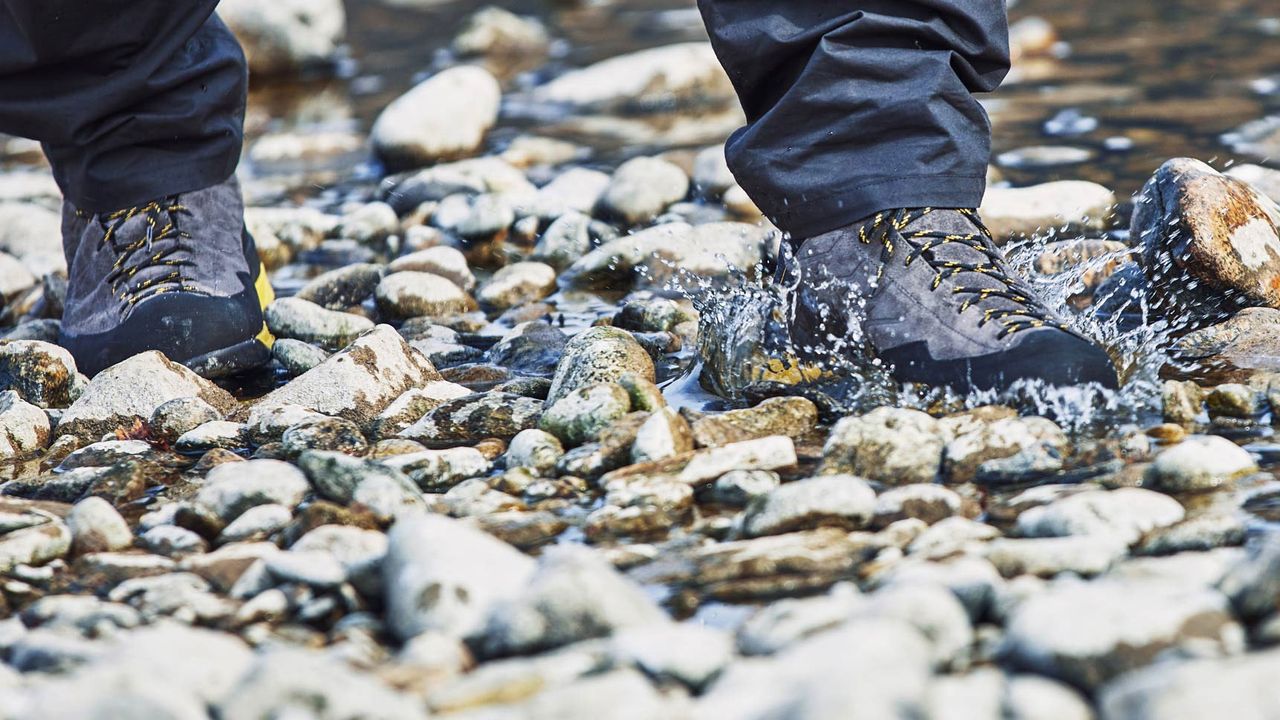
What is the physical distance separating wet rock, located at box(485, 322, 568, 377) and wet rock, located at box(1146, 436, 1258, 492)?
124 cm

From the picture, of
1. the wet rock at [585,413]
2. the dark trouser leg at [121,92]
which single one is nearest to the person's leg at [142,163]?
the dark trouser leg at [121,92]

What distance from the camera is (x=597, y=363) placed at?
2270mm

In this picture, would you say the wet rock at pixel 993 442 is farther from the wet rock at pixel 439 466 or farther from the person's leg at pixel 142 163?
the person's leg at pixel 142 163

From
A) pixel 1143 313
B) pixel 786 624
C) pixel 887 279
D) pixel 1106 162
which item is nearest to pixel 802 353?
pixel 887 279

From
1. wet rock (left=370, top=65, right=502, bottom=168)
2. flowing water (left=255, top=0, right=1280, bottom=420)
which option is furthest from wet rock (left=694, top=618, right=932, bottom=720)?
wet rock (left=370, top=65, right=502, bottom=168)

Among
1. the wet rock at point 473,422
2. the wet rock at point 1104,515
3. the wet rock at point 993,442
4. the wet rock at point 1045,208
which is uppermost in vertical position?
the wet rock at point 1104,515

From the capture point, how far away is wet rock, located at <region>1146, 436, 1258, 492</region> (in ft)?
5.57

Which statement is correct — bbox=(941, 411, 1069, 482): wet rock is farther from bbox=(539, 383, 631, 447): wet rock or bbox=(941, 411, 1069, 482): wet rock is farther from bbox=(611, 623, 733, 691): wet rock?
bbox=(611, 623, 733, 691): wet rock

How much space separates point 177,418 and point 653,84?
413 cm

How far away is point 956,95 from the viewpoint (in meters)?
2.14

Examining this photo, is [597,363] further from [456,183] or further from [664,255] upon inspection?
[456,183]

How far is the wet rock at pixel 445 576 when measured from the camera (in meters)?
1.36

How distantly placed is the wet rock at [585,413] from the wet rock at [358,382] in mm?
422

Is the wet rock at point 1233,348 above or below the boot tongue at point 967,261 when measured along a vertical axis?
below
